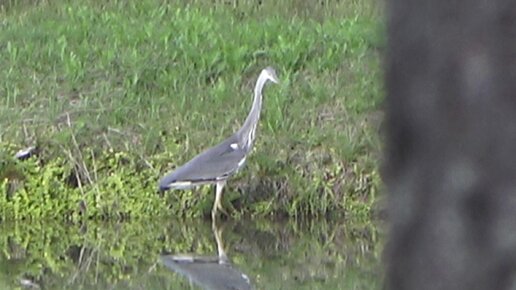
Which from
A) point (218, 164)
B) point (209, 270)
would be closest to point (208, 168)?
point (218, 164)

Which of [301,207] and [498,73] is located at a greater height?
[498,73]

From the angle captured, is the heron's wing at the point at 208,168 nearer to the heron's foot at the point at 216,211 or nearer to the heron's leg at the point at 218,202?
the heron's leg at the point at 218,202

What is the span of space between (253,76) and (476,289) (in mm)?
11085

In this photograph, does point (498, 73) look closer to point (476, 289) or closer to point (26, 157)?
point (476, 289)

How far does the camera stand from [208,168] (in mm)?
10883

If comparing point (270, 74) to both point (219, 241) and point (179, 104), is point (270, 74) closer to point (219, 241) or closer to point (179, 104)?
point (179, 104)

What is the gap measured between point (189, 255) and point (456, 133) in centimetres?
821

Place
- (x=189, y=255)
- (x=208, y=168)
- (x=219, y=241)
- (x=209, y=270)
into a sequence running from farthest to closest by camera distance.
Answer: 1. (x=208, y=168)
2. (x=219, y=241)
3. (x=189, y=255)
4. (x=209, y=270)

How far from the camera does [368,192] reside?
11250mm

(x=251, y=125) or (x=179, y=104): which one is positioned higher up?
(x=251, y=125)

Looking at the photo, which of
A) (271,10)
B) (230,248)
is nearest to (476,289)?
(230,248)

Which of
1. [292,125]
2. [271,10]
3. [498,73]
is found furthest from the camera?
[271,10]

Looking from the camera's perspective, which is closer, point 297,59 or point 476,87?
point 476,87

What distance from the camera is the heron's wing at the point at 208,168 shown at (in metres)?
10.8
